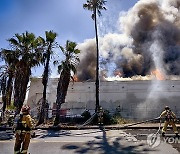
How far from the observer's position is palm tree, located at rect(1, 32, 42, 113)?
1892 centimetres

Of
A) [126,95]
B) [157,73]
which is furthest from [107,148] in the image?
[157,73]

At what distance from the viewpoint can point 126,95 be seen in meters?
28.2

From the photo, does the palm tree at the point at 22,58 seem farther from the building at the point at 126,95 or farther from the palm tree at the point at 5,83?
the building at the point at 126,95

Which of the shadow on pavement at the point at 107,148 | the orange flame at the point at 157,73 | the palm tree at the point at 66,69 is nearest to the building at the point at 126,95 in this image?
the palm tree at the point at 66,69

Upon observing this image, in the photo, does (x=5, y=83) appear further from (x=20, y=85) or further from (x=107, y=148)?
(x=107, y=148)

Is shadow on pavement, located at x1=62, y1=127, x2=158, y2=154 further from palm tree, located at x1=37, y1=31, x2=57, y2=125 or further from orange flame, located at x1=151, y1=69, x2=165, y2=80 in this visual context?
orange flame, located at x1=151, y1=69, x2=165, y2=80

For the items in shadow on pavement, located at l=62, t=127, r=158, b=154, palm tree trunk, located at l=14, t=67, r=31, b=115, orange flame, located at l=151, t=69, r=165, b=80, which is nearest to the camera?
shadow on pavement, located at l=62, t=127, r=158, b=154

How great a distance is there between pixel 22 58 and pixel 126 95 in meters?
12.8

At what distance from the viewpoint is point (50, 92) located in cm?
2917

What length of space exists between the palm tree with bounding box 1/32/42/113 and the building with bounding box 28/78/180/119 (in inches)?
306

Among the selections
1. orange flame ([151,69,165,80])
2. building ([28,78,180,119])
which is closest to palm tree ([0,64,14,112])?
building ([28,78,180,119])

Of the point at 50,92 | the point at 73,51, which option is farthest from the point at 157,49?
the point at 73,51

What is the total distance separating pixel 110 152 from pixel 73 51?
13479 millimetres

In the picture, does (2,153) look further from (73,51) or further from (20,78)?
(73,51)
